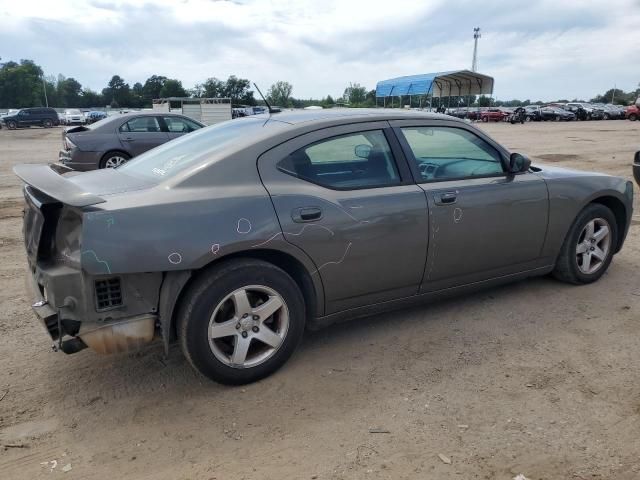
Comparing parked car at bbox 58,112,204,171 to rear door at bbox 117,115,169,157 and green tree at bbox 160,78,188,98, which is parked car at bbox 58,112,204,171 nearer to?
rear door at bbox 117,115,169,157

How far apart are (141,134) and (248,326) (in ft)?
30.5

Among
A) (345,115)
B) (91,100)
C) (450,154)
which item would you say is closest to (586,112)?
(450,154)

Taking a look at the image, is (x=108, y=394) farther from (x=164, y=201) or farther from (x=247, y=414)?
(x=164, y=201)

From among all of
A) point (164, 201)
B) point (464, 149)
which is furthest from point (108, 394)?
point (464, 149)

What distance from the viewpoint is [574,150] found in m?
17.2

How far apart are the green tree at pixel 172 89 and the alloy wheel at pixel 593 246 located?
9524cm

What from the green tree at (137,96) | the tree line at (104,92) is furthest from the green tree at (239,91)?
the green tree at (137,96)

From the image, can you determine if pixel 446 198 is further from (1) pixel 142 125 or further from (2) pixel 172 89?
(2) pixel 172 89

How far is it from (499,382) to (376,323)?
106cm

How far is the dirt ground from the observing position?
7.93 ft

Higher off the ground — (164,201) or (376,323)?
(164,201)

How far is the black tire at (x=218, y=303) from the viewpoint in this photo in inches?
110

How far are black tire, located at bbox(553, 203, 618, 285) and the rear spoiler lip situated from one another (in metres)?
3.56

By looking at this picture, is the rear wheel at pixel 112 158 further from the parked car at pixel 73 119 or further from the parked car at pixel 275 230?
the parked car at pixel 73 119
